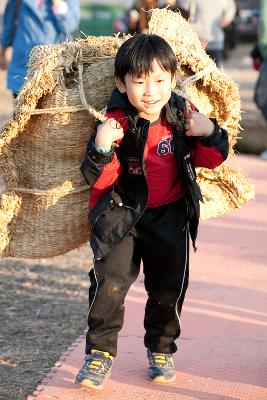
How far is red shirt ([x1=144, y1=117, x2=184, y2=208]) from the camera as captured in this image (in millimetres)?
4250

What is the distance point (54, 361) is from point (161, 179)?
1.27 meters

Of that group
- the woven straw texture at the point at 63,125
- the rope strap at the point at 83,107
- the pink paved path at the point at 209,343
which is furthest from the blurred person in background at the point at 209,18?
the rope strap at the point at 83,107

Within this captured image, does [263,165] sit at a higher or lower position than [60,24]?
lower

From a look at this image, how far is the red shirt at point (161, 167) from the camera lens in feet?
13.9

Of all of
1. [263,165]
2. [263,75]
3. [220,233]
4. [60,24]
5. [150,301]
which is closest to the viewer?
[150,301]

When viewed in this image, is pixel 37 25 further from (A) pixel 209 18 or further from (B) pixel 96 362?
(B) pixel 96 362

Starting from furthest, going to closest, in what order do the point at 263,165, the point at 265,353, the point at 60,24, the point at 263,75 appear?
the point at 263,165, the point at 263,75, the point at 60,24, the point at 265,353

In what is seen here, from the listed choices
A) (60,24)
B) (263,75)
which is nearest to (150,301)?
(60,24)

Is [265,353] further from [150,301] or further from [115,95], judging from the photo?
[115,95]

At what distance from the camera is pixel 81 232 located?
4.58m

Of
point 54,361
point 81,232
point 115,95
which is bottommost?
point 54,361

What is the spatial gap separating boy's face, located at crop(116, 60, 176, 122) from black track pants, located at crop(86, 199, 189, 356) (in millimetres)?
458

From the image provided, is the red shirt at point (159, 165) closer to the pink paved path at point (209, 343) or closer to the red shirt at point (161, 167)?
the red shirt at point (161, 167)

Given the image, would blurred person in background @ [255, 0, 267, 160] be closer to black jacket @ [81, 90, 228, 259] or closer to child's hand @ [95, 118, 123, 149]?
black jacket @ [81, 90, 228, 259]
